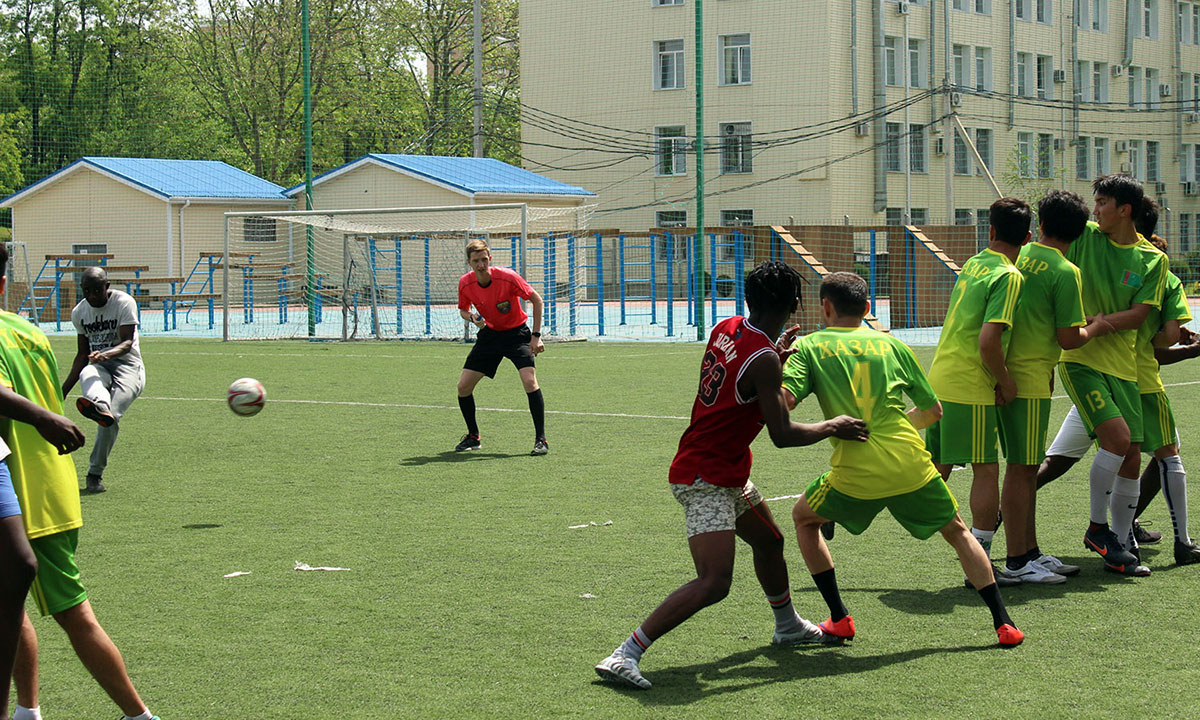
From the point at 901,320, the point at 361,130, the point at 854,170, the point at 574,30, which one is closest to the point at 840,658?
the point at 901,320

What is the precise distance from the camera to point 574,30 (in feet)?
157

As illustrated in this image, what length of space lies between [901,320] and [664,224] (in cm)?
1930

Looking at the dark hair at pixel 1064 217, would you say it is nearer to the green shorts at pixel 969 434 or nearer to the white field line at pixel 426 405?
the green shorts at pixel 969 434

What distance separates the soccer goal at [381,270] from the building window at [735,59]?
25.9ft

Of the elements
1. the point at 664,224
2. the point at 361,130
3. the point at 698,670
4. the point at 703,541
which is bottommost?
the point at 698,670

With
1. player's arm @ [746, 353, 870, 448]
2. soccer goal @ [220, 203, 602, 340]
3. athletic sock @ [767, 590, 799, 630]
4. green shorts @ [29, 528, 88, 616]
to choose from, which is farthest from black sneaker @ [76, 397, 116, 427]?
soccer goal @ [220, 203, 602, 340]

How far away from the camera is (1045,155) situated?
49.1m

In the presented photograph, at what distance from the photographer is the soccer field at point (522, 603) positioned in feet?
16.1

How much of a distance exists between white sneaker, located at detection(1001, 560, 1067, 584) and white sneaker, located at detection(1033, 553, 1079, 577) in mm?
44

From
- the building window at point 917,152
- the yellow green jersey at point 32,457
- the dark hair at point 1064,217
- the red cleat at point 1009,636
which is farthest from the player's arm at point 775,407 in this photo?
the building window at point 917,152

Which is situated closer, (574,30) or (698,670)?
(698,670)

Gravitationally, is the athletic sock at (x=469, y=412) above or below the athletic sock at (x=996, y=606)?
above

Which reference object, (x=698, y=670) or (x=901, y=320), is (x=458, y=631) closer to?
(x=698, y=670)

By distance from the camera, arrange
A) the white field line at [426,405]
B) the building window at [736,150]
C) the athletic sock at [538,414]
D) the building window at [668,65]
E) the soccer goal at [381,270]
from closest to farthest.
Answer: the athletic sock at [538,414] < the white field line at [426,405] < the soccer goal at [381,270] < the building window at [736,150] < the building window at [668,65]
